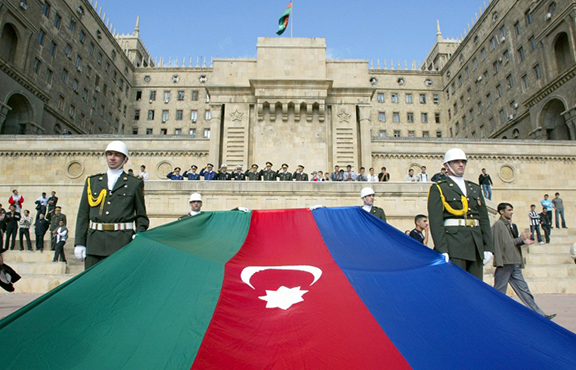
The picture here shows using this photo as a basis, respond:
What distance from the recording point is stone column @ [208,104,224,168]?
25.4 meters

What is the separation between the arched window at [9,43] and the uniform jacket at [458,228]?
40035 millimetres

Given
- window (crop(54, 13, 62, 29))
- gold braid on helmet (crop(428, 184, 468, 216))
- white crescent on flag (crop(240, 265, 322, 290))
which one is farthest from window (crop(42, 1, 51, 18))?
gold braid on helmet (crop(428, 184, 468, 216))

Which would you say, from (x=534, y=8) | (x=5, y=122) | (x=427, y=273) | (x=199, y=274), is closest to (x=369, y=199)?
(x=427, y=273)

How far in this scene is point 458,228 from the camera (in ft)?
18.8

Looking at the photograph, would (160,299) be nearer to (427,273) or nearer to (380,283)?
(380,283)

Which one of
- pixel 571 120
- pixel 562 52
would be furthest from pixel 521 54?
pixel 571 120

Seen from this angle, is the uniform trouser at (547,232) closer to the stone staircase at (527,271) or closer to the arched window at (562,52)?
the stone staircase at (527,271)

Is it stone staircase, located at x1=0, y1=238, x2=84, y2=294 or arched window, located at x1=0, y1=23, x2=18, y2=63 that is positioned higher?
arched window, located at x1=0, y1=23, x2=18, y2=63

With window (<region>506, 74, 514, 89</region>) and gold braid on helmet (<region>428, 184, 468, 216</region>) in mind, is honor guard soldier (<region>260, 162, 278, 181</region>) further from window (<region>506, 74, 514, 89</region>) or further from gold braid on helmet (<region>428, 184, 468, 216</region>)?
window (<region>506, 74, 514, 89</region>)

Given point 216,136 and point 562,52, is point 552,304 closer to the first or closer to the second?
point 216,136

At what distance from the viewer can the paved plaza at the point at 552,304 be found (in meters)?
6.50

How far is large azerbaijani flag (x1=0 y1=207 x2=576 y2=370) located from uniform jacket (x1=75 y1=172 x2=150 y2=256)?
0.40 meters

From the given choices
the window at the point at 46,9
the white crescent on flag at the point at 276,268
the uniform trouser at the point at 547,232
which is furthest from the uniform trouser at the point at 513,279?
the window at the point at 46,9

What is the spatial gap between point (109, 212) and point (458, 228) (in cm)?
524
